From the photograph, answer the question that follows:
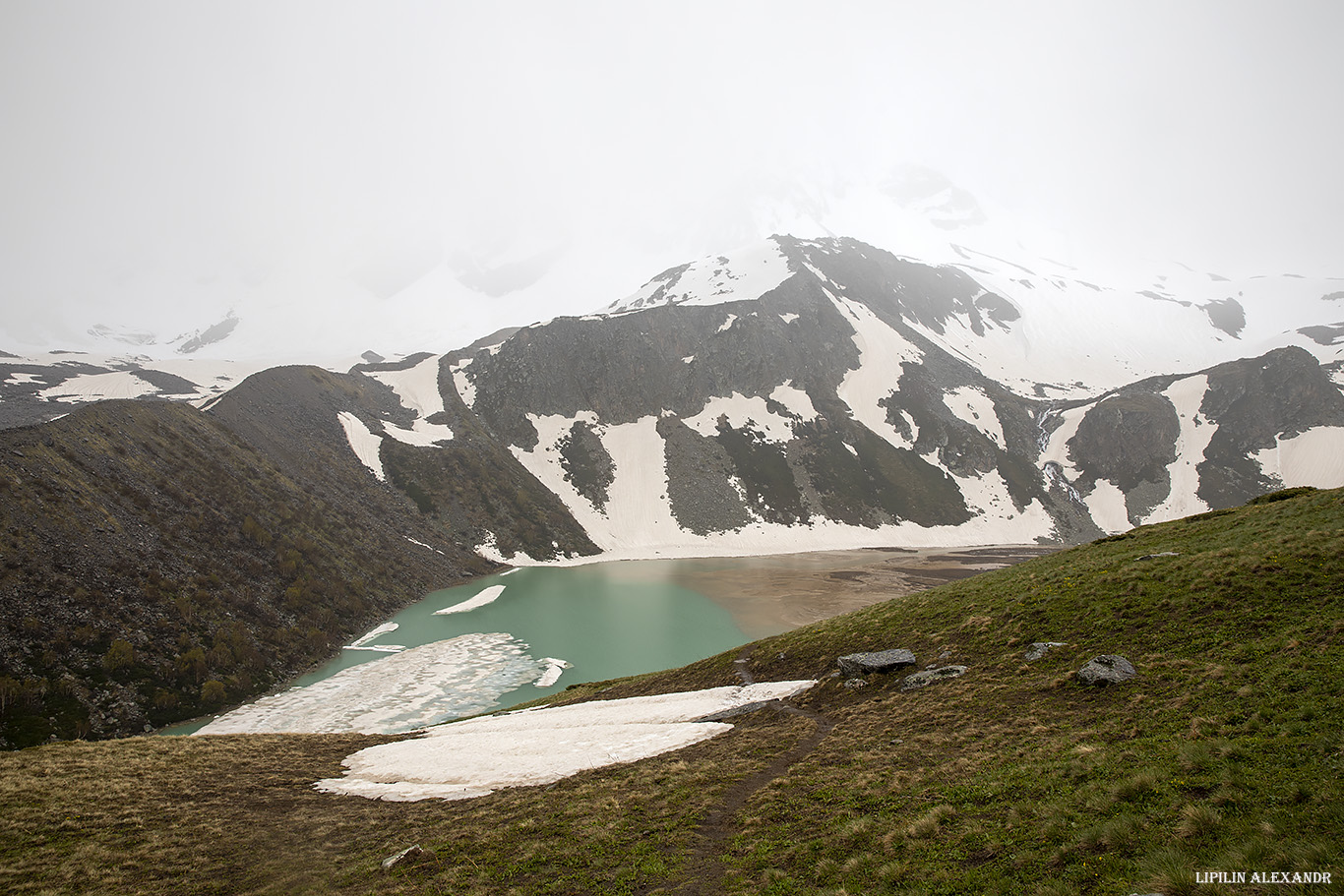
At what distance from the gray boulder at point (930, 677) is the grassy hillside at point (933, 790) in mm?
775

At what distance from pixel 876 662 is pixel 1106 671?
8488 millimetres

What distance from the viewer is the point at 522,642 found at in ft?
178

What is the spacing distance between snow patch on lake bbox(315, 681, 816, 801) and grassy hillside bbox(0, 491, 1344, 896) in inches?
46.1

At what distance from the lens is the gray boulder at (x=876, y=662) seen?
23312 mm

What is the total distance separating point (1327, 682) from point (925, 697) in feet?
33.6

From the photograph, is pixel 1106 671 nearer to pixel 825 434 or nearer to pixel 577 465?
pixel 577 465

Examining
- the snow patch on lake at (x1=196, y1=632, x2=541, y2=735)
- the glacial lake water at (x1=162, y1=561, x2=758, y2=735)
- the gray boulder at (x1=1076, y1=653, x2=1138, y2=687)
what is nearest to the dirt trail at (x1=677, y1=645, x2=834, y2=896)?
the gray boulder at (x1=1076, y1=653, x2=1138, y2=687)

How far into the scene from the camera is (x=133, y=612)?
40.2m

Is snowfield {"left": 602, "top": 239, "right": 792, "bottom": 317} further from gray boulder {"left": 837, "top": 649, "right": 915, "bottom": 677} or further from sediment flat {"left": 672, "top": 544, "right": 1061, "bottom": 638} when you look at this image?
gray boulder {"left": 837, "top": 649, "right": 915, "bottom": 677}

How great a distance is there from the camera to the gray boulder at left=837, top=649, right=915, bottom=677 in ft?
76.5

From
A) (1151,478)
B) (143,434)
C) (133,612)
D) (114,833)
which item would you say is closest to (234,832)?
(114,833)

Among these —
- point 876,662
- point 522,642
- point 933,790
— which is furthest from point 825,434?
point 933,790

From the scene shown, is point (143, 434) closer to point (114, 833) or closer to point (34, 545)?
point (34, 545)

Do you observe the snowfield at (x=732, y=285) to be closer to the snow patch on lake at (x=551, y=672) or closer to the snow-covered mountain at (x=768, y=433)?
the snow-covered mountain at (x=768, y=433)
